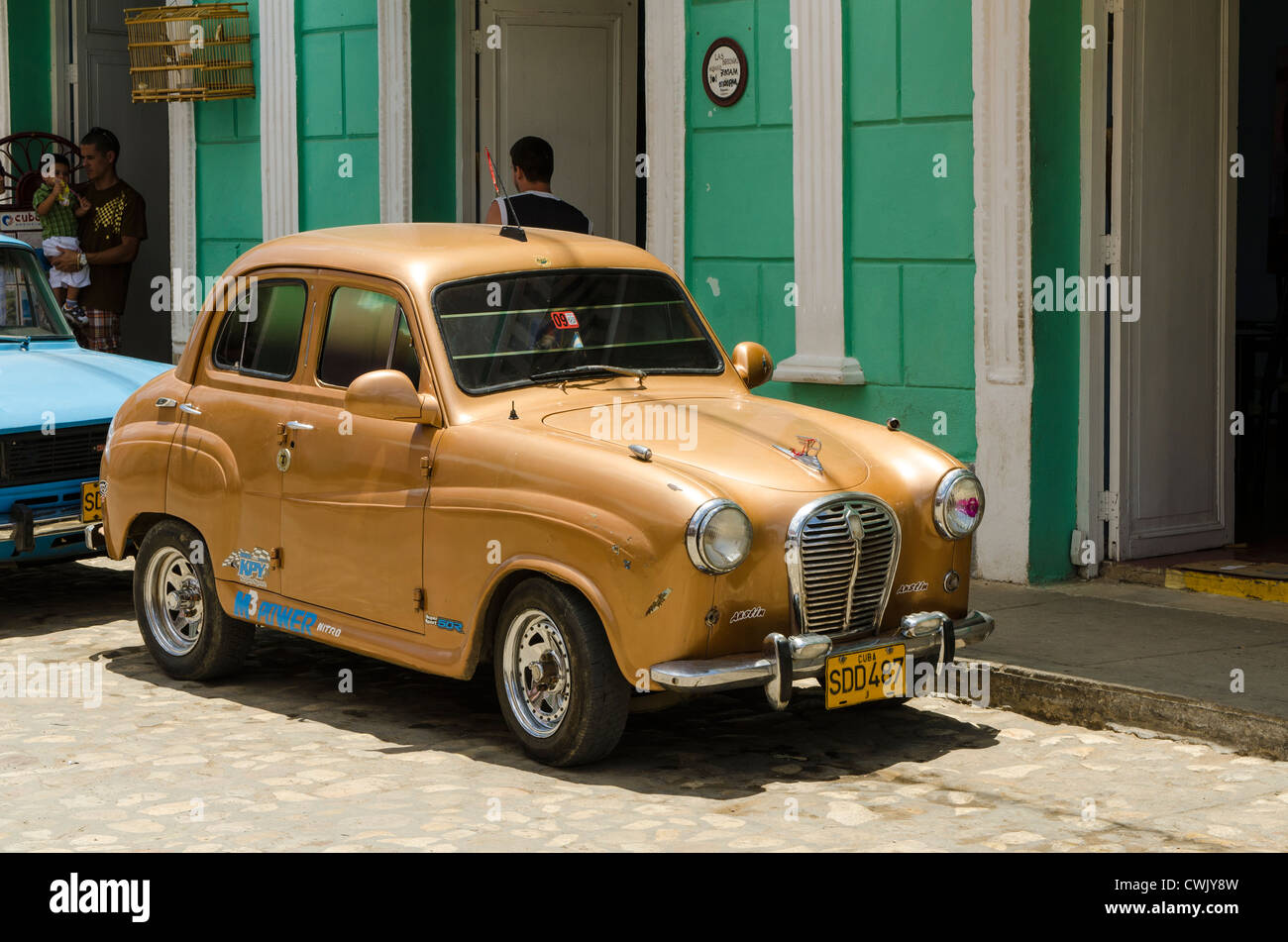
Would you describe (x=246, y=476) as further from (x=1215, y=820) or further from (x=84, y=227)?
(x=84, y=227)

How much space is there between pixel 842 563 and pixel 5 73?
14.2 m

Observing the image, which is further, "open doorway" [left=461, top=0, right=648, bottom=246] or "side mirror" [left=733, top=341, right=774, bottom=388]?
"open doorway" [left=461, top=0, right=648, bottom=246]

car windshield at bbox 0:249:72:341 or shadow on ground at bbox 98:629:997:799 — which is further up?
car windshield at bbox 0:249:72:341

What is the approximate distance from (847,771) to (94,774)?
8.52 ft

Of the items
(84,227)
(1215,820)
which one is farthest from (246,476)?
(84,227)

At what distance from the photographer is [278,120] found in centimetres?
1384

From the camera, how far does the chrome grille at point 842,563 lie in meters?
6.07

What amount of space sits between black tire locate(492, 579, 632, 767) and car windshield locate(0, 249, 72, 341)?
4797 millimetres

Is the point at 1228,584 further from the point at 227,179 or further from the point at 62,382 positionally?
the point at 227,179

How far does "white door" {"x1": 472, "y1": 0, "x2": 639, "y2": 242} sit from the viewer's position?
1291 cm

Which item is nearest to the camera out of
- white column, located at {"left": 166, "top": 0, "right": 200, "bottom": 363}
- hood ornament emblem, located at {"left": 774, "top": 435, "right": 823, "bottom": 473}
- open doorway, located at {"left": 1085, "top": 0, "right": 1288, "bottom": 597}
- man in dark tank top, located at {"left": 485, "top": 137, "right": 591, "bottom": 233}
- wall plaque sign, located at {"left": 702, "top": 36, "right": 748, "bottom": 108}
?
hood ornament emblem, located at {"left": 774, "top": 435, "right": 823, "bottom": 473}

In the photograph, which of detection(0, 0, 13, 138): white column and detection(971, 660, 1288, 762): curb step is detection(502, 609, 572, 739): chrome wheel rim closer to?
detection(971, 660, 1288, 762): curb step

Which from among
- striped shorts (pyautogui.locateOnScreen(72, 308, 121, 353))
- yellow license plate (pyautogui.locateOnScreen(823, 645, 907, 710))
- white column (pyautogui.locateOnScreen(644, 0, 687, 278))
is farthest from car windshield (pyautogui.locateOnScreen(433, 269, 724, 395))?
striped shorts (pyautogui.locateOnScreen(72, 308, 121, 353))
